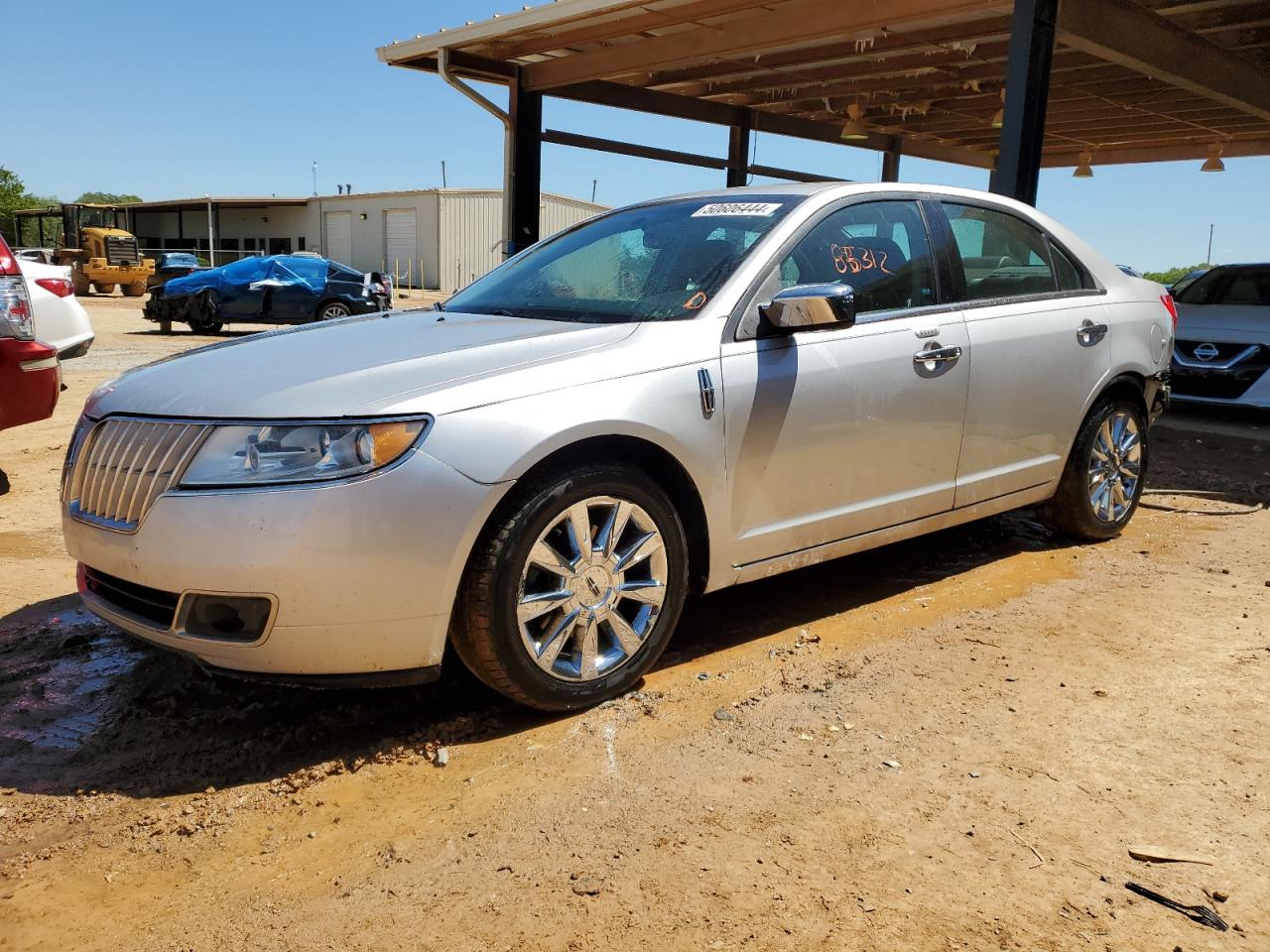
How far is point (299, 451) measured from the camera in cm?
268

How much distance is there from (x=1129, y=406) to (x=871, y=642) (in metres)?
2.24

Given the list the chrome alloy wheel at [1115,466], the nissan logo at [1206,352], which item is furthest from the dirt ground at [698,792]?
the nissan logo at [1206,352]

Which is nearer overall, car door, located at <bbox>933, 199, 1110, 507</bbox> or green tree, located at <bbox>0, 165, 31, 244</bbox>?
car door, located at <bbox>933, 199, 1110, 507</bbox>

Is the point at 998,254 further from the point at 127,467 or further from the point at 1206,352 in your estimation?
the point at 1206,352

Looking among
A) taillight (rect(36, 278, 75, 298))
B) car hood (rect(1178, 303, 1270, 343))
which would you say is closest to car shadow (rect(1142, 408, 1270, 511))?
car hood (rect(1178, 303, 1270, 343))

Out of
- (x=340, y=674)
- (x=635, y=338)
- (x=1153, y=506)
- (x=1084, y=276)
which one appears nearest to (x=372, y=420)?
(x=340, y=674)

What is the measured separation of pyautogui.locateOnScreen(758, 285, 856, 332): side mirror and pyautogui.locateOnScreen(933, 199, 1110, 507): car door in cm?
99

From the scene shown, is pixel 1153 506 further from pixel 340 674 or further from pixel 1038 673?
pixel 340 674

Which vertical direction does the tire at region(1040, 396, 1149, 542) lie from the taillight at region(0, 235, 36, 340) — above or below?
below

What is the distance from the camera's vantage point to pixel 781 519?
355cm

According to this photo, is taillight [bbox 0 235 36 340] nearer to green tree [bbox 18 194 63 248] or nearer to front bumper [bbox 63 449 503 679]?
front bumper [bbox 63 449 503 679]

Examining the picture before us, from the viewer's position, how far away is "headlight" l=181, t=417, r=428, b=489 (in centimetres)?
265

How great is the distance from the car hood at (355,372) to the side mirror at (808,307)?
0.49 metres

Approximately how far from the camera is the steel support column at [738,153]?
1340 cm
